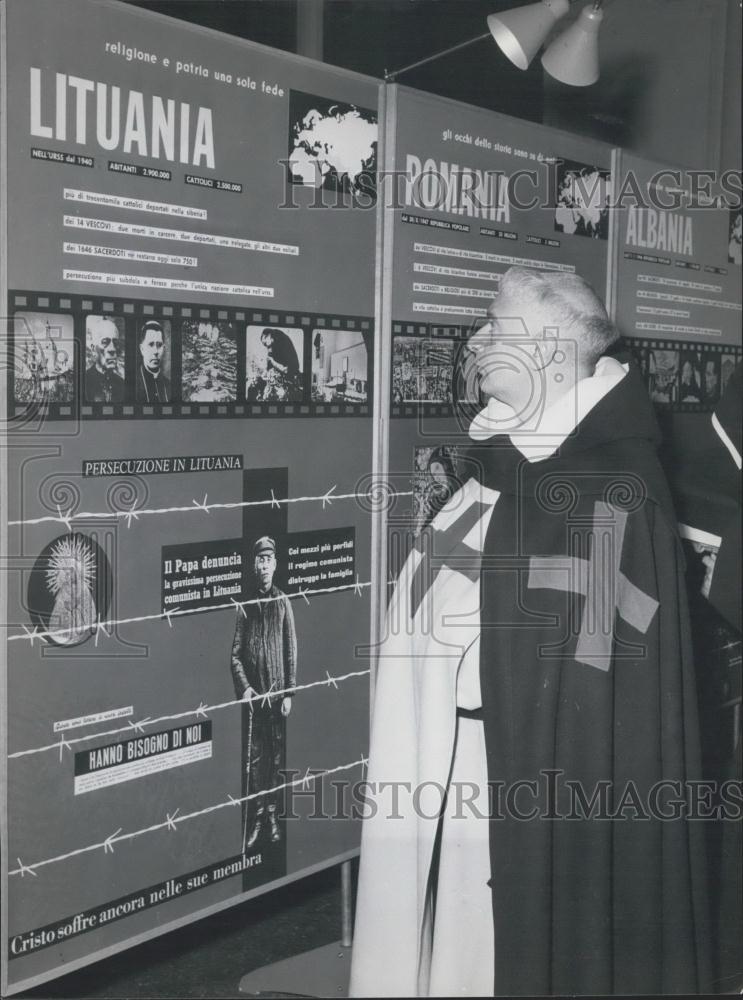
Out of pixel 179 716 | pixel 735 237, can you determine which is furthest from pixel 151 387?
pixel 735 237

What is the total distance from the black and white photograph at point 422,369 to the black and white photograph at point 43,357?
0.84 m

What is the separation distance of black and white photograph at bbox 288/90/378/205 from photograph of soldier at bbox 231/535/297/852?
84 centimetres

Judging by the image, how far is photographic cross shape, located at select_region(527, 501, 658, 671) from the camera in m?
1.67

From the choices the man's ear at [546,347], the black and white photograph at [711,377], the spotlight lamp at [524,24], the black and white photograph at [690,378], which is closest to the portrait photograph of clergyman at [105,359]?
the man's ear at [546,347]

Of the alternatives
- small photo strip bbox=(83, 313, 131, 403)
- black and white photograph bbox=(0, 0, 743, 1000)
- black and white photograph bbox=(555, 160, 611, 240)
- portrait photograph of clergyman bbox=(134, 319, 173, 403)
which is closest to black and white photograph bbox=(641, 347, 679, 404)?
black and white photograph bbox=(555, 160, 611, 240)

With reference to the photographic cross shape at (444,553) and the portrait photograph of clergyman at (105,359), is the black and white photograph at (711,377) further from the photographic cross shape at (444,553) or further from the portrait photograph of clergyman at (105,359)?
the portrait photograph of clergyman at (105,359)

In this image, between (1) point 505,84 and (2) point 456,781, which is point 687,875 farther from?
(1) point 505,84

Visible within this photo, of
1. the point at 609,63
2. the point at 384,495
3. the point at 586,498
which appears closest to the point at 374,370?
the point at 384,495

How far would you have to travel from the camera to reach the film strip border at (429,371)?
2.37m

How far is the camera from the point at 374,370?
7.67ft

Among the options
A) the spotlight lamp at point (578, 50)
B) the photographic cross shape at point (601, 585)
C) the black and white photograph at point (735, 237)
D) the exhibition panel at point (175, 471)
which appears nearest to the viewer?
the photographic cross shape at point (601, 585)

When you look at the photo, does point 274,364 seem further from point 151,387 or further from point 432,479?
point 432,479

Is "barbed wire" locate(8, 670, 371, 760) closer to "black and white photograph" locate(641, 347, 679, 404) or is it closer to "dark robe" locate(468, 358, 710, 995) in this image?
"dark robe" locate(468, 358, 710, 995)

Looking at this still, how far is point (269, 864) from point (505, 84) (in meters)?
2.33
